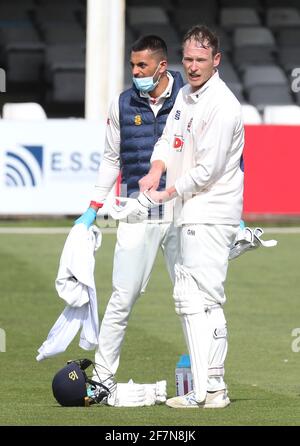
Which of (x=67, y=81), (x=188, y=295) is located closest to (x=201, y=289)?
(x=188, y=295)

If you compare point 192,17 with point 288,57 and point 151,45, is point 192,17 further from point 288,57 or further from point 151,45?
point 151,45

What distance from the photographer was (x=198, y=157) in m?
9.36

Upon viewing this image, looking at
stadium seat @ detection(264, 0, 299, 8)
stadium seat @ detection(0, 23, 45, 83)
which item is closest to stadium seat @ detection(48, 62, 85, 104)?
stadium seat @ detection(0, 23, 45, 83)

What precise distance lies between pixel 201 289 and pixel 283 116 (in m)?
13.1

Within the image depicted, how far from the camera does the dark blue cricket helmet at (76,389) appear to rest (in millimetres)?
9859

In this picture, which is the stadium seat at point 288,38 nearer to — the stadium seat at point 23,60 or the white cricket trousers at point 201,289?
the stadium seat at point 23,60

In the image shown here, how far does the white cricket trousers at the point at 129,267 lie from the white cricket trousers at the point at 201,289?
1.99 feet

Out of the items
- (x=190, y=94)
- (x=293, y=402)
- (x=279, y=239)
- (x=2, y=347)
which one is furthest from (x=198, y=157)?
(x=279, y=239)

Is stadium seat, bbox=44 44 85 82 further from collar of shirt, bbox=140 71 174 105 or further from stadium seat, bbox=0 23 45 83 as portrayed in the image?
collar of shirt, bbox=140 71 174 105

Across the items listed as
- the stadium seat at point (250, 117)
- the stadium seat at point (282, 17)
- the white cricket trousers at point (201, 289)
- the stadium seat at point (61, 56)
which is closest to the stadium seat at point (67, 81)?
the stadium seat at point (61, 56)

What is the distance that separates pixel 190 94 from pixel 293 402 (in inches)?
85.1

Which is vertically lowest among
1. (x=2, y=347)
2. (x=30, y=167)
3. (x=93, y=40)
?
(x=2, y=347)
